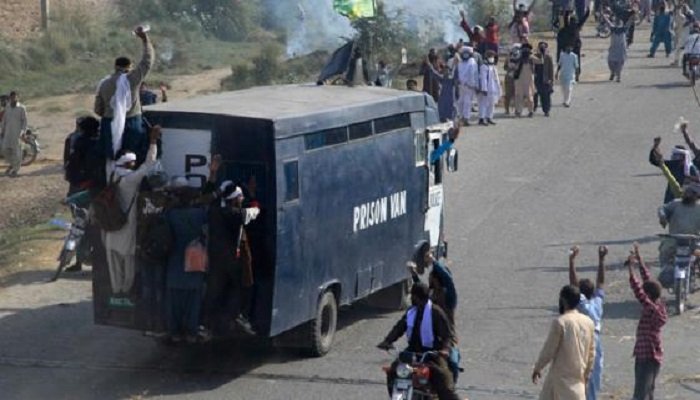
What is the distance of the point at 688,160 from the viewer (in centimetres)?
1958

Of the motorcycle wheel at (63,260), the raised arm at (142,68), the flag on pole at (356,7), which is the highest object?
the raised arm at (142,68)

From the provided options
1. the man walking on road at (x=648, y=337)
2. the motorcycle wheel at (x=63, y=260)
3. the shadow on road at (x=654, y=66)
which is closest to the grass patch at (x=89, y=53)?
the shadow on road at (x=654, y=66)

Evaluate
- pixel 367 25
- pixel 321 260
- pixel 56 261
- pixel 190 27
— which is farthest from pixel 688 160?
pixel 190 27

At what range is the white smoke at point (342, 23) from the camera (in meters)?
42.2

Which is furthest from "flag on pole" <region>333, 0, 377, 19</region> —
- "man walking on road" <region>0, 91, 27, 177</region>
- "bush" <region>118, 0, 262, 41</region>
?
"bush" <region>118, 0, 262, 41</region>

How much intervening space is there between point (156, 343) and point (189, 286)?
2009 mm

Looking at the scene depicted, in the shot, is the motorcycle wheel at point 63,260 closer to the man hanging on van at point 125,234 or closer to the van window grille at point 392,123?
the man hanging on van at point 125,234

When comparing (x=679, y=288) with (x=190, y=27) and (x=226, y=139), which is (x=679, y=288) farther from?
(x=190, y=27)

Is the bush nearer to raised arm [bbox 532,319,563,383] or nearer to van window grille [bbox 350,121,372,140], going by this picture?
van window grille [bbox 350,121,372,140]

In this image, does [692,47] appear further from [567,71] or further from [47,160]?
[47,160]

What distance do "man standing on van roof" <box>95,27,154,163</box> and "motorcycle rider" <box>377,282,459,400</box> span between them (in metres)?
3.54

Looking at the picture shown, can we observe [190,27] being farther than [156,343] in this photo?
Yes

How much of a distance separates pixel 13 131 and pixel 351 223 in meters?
14.6

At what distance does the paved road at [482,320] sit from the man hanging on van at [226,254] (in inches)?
29.7
